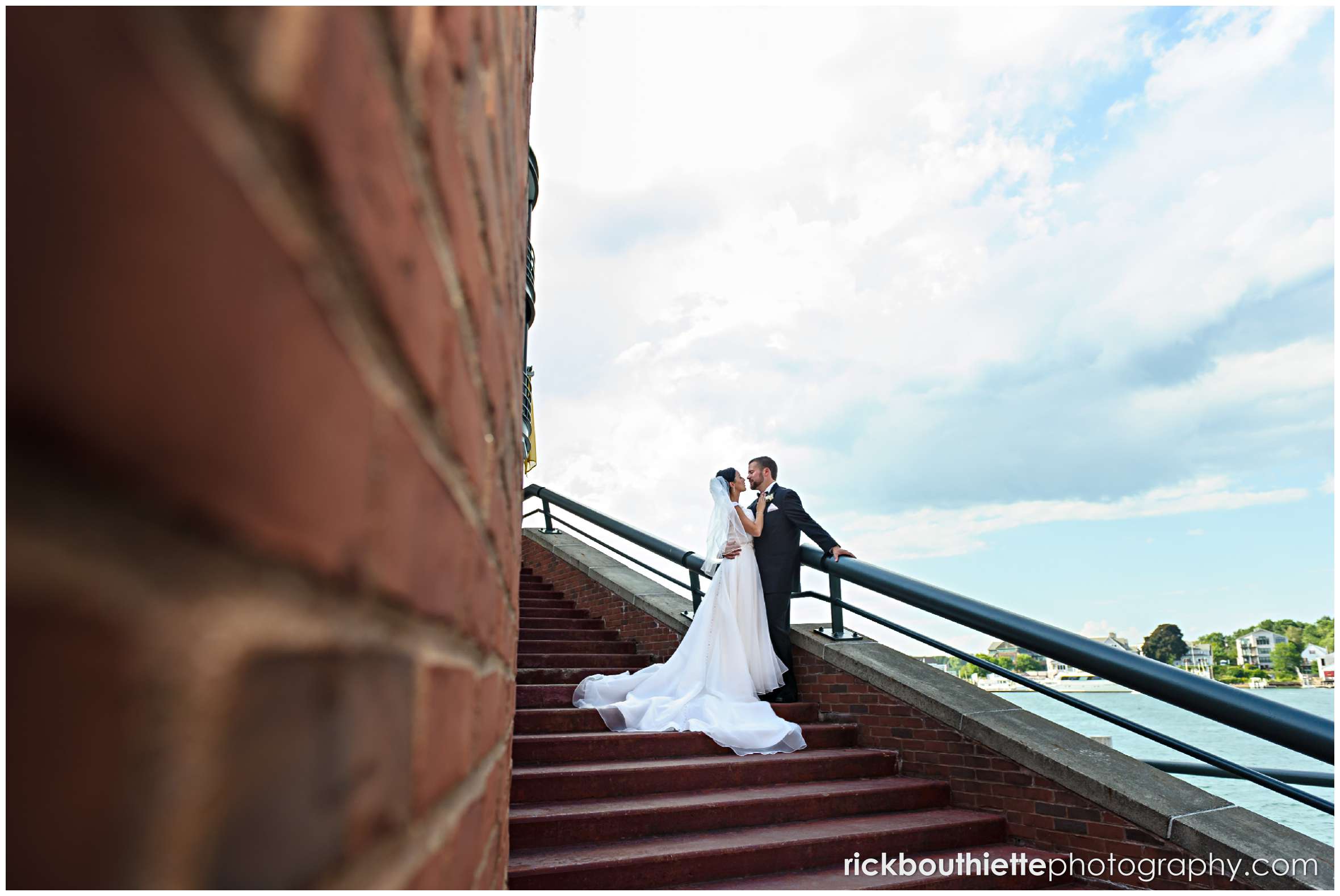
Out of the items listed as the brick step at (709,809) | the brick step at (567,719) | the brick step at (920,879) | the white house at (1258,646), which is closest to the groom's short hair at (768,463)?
the brick step at (567,719)

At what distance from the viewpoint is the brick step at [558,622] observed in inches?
320

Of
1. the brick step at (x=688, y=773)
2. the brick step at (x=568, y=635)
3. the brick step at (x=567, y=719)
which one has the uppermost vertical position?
the brick step at (x=568, y=635)

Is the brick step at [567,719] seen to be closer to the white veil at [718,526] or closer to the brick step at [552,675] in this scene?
the brick step at [552,675]

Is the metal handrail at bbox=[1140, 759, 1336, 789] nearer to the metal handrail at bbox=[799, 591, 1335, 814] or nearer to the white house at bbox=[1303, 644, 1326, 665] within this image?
the metal handrail at bbox=[799, 591, 1335, 814]

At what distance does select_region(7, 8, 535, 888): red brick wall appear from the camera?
19 centimetres

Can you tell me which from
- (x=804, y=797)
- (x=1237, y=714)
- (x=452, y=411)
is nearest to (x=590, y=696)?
(x=804, y=797)

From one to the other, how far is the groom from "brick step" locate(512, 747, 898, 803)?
98cm

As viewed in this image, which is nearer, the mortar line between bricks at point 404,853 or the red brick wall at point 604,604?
the mortar line between bricks at point 404,853

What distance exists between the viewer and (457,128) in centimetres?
56

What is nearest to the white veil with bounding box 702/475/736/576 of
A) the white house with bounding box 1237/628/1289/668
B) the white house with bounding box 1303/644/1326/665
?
the white house with bounding box 1303/644/1326/665

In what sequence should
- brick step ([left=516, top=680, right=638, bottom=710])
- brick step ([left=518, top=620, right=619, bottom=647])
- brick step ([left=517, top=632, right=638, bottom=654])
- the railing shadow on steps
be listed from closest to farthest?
the railing shadow on steps < brick step ([left=516, top=680, right=638, bottom=710]) < brick step ([left=517, top=632, right=638, bottom=654]) < brick step ([left=518, top=620, right=619, bottom=647])

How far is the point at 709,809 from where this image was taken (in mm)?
4258

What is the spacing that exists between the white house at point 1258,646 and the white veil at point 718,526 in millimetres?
21018

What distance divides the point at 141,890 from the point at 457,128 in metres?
0.48
